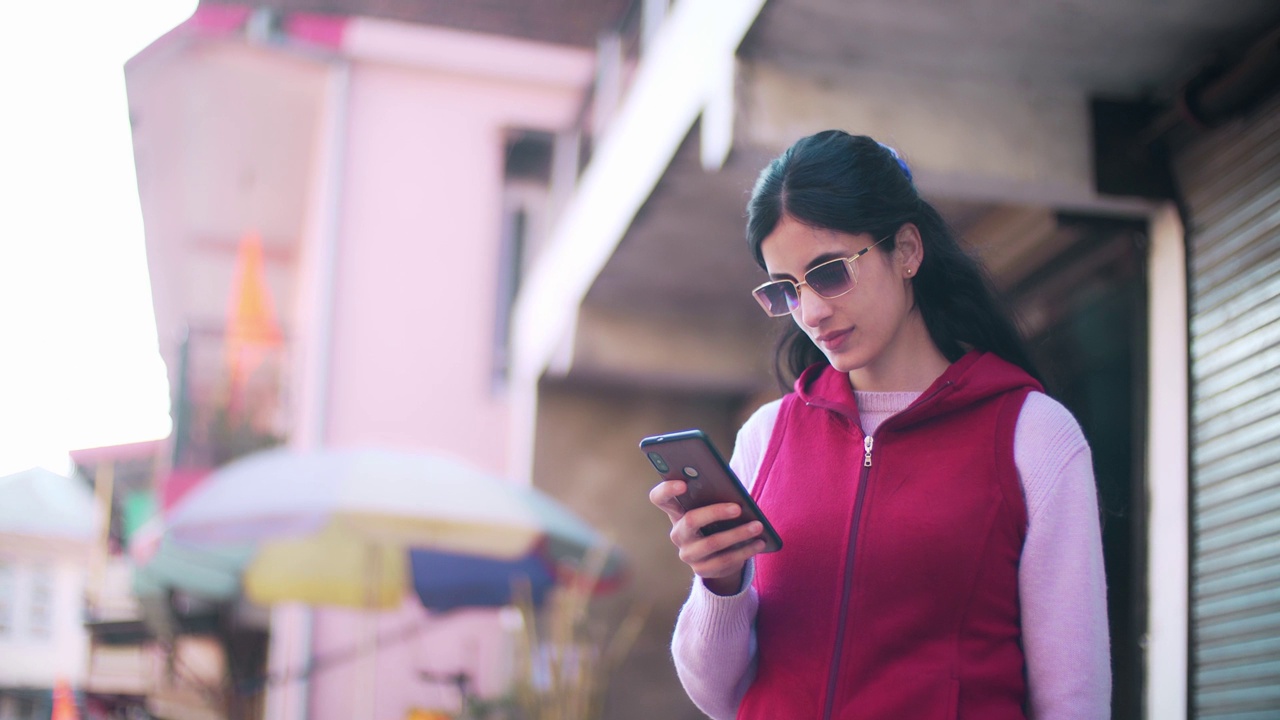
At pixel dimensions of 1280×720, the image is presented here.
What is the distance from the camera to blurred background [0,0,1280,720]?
427cm

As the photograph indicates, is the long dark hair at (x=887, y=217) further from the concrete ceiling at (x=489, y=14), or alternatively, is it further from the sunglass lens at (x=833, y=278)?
the concrete ceiling at (x=489, y=14)

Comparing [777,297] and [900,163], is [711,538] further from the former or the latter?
[900,163]

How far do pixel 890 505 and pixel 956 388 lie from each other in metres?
0.22

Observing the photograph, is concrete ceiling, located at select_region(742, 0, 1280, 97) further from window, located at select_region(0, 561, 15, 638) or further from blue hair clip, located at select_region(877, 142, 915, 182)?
A: window, located at select_region(0, 561, 15, 638)

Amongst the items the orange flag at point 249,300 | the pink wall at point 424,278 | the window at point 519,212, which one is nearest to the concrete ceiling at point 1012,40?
the pink wall at point 424,278

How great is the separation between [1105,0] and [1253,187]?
2.73 feet

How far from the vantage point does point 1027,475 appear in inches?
76.8

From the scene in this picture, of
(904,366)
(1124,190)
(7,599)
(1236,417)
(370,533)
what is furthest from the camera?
(7,599)

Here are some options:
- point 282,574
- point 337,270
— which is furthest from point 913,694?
point 337,270

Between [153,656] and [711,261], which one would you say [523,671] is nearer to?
[711,261]

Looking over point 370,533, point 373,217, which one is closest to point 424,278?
point 373,217

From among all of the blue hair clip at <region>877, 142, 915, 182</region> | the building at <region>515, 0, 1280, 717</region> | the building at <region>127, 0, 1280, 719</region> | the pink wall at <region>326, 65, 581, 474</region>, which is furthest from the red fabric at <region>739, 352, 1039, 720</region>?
the pink wall at <region>326, 65, 581, 474</region>

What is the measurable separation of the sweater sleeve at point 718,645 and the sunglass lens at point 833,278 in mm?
312

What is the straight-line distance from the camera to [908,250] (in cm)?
223
